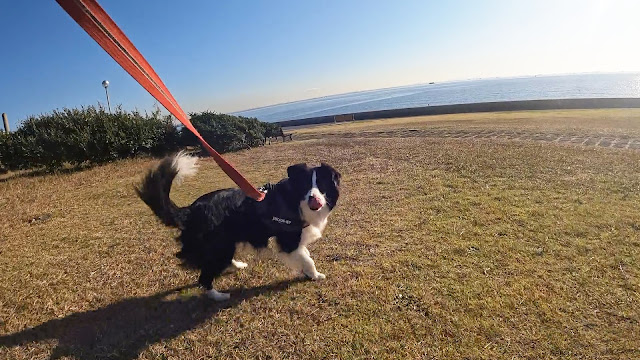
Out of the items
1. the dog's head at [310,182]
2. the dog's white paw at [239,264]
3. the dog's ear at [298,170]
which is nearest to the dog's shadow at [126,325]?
the dog's white paw at [239,264]

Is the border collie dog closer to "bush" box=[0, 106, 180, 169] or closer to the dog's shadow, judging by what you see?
the dog's shadow

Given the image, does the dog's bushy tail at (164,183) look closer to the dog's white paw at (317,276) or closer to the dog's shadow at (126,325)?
the dog's shadow at (126,325)

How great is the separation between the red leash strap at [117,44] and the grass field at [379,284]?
1.93 meters

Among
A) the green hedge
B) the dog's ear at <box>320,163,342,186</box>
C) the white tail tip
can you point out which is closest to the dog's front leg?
the dog's ear at <box>320,163,342,186</box>

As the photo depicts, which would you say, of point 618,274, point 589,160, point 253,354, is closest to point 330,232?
point 253,354

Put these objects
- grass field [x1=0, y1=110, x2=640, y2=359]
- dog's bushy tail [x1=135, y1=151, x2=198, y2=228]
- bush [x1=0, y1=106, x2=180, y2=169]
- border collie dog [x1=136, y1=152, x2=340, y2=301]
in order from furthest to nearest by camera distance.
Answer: bush [x1=0, y1=106, x2=180, y2=169]
border collie dog [x1=136, y1=152, x2=340, y2=301]
dog's bushy tail [x1=135, y1=151, x2=198, y2=228]
grass field [x1=0, y1=110, x2=640, y2=359]

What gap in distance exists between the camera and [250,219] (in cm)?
317

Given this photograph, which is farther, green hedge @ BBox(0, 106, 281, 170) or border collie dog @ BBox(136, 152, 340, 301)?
green hedge @ BBox(0, 106, 281, 170)

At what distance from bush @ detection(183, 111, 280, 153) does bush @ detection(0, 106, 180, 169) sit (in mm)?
2036

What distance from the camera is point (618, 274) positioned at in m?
3.16

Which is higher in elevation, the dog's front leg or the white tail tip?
the white tail tip

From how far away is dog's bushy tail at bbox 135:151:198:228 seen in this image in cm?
281

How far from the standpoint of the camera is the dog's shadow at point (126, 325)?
2600 mm

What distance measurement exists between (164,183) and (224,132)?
457 inches
